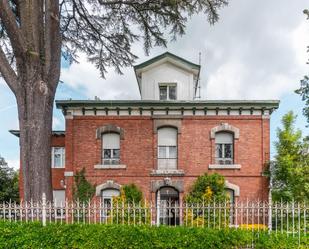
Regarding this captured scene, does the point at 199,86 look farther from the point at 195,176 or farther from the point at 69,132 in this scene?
the point at 69,132

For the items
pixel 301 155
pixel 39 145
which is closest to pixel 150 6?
pixel 39 145

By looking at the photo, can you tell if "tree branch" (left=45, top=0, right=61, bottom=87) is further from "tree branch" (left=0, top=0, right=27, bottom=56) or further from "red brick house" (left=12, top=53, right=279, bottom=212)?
"red brick house" (left=12, top=53, right=279, bottom=212)

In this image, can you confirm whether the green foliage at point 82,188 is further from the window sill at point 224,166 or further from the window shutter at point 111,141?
the window sill at point 224,166

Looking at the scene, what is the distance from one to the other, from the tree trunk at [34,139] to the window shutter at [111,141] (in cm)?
884

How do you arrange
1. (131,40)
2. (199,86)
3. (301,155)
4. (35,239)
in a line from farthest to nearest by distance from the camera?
(199,86)
(301,155)
(131,40)
(35,239)

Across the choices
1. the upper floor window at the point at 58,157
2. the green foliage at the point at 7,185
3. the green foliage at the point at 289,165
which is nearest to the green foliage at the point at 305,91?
the green foliage at the point at 289,165

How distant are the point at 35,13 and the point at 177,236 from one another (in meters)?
8.71

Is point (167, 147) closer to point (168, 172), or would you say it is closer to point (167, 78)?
point (168, 172)

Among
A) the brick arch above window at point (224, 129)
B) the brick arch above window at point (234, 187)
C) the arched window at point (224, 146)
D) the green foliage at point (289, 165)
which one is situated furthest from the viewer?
the arched window at point (224, 146)

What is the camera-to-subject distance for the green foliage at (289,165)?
20.5 m

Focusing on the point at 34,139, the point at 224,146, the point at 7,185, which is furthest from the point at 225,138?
the point at 7,185

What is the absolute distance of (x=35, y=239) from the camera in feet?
37.7

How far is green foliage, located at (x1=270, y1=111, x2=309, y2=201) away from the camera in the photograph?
20516 millimetres

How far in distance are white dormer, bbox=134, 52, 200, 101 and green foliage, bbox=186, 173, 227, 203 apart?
5.15 meters
